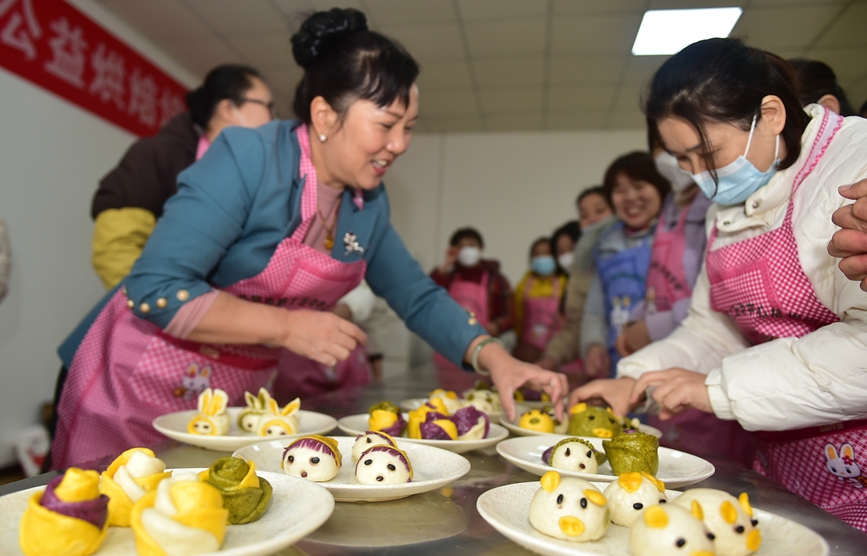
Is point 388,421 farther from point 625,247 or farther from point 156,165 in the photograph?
point 625,247

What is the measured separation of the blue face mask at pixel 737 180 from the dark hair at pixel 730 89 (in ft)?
0.08

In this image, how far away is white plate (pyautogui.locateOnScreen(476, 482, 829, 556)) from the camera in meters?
0.50

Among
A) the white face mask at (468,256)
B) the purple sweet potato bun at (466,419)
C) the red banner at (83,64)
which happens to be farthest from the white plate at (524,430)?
the white face mask at (468,256)

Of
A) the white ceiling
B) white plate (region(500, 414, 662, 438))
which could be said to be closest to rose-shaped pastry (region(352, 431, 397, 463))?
white plate (region(500, 414, 662, 438))

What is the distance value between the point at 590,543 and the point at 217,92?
77.4 inches

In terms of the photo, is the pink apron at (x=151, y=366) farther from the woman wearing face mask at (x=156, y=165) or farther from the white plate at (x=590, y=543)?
the white plate at (x=590, y=543)

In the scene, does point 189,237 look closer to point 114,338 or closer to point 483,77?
point 114,338

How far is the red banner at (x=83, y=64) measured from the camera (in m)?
2.88

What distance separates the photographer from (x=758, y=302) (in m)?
1.09

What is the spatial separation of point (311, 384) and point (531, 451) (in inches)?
45.5

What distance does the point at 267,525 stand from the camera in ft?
1.78

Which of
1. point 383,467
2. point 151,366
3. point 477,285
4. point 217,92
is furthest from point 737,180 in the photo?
point 477,285

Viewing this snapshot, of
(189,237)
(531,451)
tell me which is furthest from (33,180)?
(531,451)

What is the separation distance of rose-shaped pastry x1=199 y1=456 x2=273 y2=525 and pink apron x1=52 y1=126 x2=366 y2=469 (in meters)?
0.74
